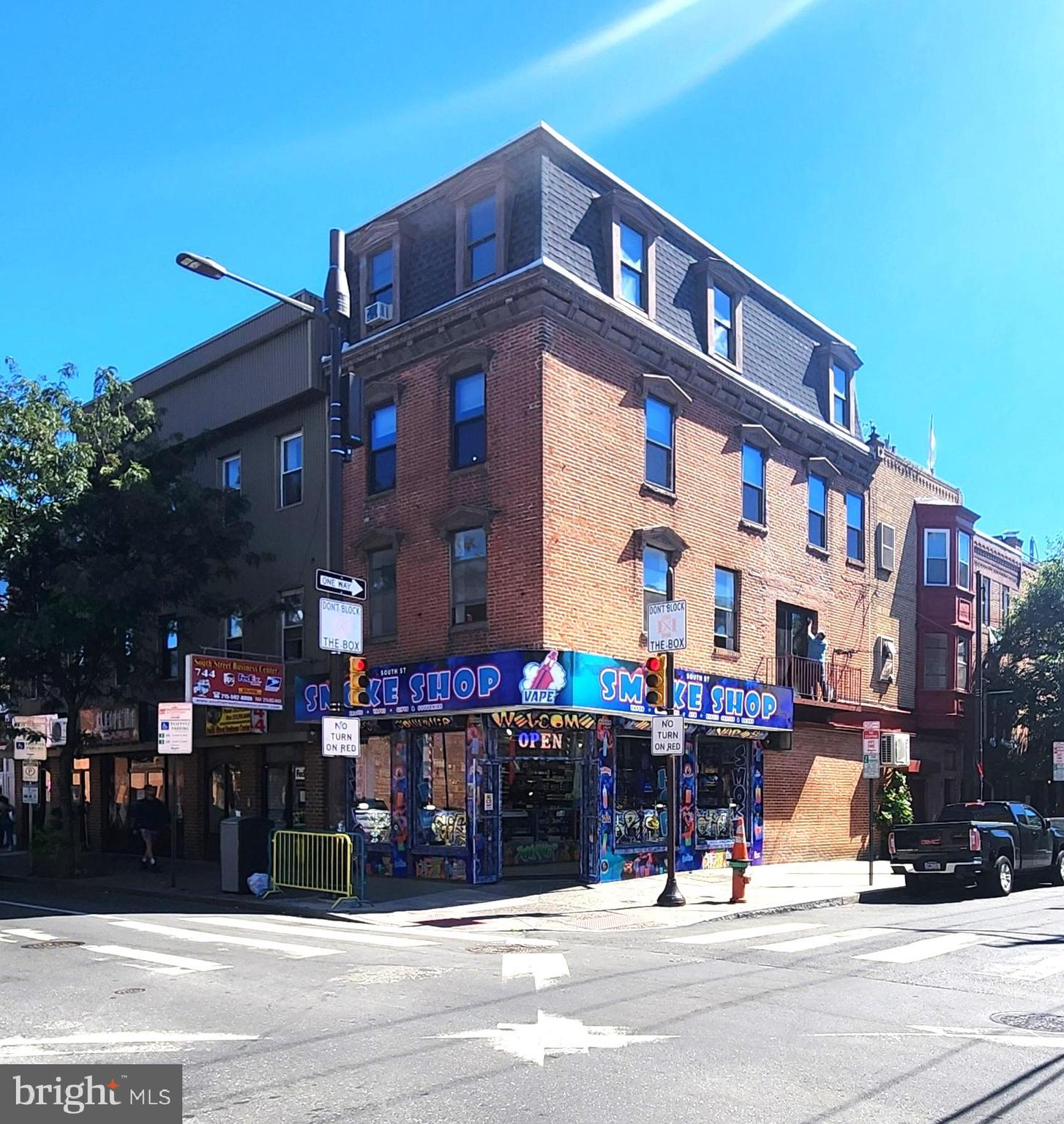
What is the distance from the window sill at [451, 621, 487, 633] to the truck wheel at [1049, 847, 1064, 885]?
1156 centimetres

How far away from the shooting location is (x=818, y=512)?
26.6 meters

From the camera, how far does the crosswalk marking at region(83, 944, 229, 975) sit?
10.7 m

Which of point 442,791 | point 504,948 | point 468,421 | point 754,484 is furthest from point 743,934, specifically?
point 754,484

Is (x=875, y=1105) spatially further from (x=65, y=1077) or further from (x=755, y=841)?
(x=755, y=841)

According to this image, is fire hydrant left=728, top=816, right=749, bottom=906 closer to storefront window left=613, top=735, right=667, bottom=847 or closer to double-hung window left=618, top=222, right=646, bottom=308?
storefront window left=613, top=735, right=667, bottom=847

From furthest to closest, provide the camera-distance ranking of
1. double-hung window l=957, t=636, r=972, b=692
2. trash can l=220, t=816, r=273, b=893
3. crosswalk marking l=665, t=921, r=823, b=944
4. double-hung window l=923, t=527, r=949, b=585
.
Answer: double-hung window l=957, t=636, r=972, b=692
double-hung window l=923, t=527, r=949, b=585
trash can l=220, t=816, r=273, b=893
crosswalk marking l=665, t=921, r=823, b=944

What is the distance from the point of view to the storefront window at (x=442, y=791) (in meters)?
19.3

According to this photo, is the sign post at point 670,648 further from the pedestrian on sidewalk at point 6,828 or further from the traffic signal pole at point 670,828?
the pedestrian on sidewalk at point 6,828

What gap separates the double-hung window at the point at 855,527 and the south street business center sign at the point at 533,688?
24.1 feet

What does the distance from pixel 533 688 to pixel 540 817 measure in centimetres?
327

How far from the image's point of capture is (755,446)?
79.3 feet

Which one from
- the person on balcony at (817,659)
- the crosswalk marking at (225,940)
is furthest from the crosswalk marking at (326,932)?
the person on balcony at (817,659)

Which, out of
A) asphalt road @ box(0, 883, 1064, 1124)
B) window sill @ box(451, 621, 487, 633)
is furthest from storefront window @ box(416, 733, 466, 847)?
asphalt road @ box(0, 883, 1064, 1124)

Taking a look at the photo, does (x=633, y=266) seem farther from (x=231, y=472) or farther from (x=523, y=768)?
(x=231, y=472)
